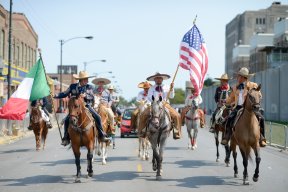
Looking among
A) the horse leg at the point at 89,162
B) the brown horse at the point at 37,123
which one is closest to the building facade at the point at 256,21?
the brown horse at the point at 37,123

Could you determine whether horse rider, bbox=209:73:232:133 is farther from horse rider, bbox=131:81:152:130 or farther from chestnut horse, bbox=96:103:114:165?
chestnut horse, bbox=96:103:114:165

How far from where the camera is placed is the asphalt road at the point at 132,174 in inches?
488

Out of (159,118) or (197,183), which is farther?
(159,118)

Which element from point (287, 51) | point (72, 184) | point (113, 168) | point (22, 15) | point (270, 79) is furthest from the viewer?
point (287, 51)

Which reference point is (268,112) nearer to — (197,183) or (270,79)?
(270,79)

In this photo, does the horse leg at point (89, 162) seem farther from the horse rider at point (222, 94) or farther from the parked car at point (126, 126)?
the parked car at point (126, 126)

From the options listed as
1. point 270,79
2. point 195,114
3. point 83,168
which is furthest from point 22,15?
point 83,168

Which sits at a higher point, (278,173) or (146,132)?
(146,132)

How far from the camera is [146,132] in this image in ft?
48.6

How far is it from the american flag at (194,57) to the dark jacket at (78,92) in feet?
12.9

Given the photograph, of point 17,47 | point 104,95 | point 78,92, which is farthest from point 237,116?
point 17,47

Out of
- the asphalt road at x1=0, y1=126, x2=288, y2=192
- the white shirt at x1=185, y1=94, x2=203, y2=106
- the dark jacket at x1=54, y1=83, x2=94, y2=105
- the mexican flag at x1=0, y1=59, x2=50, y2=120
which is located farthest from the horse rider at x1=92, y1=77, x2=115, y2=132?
the white shirt at x1=185, y1=94, x2=203, y2=106

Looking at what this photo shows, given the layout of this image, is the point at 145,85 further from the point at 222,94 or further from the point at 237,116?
the point at 237,116

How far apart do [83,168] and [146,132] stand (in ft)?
8.48
